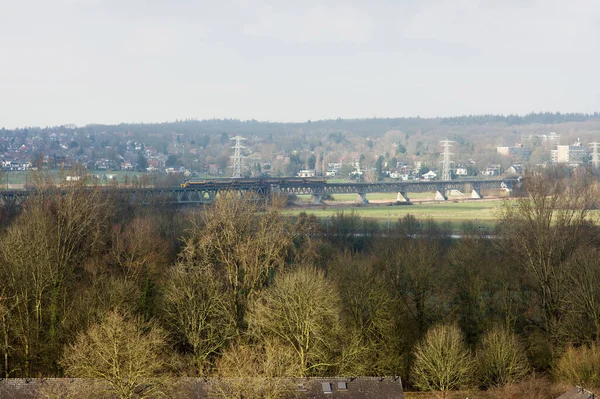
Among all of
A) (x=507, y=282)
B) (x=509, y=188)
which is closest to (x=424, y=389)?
(x=507, y=282)

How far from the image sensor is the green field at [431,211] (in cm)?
10385

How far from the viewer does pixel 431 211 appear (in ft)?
403

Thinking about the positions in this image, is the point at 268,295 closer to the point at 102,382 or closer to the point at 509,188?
the point at 102,382

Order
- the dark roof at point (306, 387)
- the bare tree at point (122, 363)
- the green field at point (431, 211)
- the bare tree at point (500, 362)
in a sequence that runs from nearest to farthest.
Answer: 1. the bare tree at point (122, 363)
2. the dark roof at point (306, 387)
3. the bare tree at point (500, 362)
4. the green field at point (431, 211)

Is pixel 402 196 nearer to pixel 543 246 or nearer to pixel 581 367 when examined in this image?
pixel 543 246

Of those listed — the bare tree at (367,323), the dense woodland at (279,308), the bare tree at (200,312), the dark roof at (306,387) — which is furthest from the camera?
the bare tree at (200,312)

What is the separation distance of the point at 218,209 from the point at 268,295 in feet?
26.9

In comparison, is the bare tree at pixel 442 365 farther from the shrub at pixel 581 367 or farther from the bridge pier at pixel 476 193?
the bridge pier at pixel 476 193

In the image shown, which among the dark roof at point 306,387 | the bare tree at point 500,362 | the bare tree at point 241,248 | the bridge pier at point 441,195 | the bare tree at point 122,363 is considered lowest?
the bridge pier at point 441,195

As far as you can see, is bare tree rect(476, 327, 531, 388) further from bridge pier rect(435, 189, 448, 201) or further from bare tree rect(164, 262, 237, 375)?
bridge pier rect(435, 189, 448, 201)

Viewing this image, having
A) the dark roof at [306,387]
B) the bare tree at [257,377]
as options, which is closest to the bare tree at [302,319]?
the bare tree at [257,377]

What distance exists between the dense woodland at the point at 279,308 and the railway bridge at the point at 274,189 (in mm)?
40889

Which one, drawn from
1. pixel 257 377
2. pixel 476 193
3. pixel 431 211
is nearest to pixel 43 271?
pixel 257 377

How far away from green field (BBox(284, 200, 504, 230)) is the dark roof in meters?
63.3
